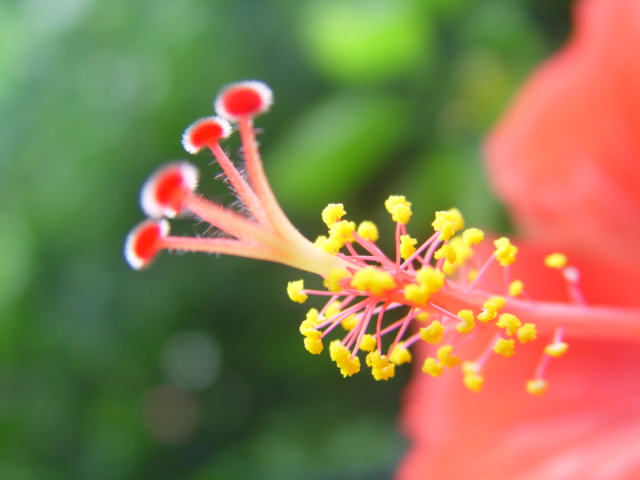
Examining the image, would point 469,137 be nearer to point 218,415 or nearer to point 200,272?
point 200,272

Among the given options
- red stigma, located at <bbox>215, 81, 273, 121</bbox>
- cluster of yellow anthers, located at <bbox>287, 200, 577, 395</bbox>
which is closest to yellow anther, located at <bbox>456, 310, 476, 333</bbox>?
cluster of yellow anthers, located at <bbox>287, 200, 577, 395</bbox>

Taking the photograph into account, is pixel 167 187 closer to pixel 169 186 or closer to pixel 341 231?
pixel 169 186

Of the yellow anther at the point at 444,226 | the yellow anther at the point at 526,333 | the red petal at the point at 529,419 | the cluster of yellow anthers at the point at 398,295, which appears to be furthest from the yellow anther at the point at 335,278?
the red petal at the point at 529,419

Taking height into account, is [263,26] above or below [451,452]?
above

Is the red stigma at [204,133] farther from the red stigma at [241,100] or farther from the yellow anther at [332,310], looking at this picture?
the yellow anther at [332,310]

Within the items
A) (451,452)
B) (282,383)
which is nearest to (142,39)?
(282,383)

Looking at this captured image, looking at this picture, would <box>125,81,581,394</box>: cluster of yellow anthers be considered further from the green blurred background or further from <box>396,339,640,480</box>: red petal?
the green blurred background

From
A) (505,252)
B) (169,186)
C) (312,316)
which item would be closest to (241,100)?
(169,186)
